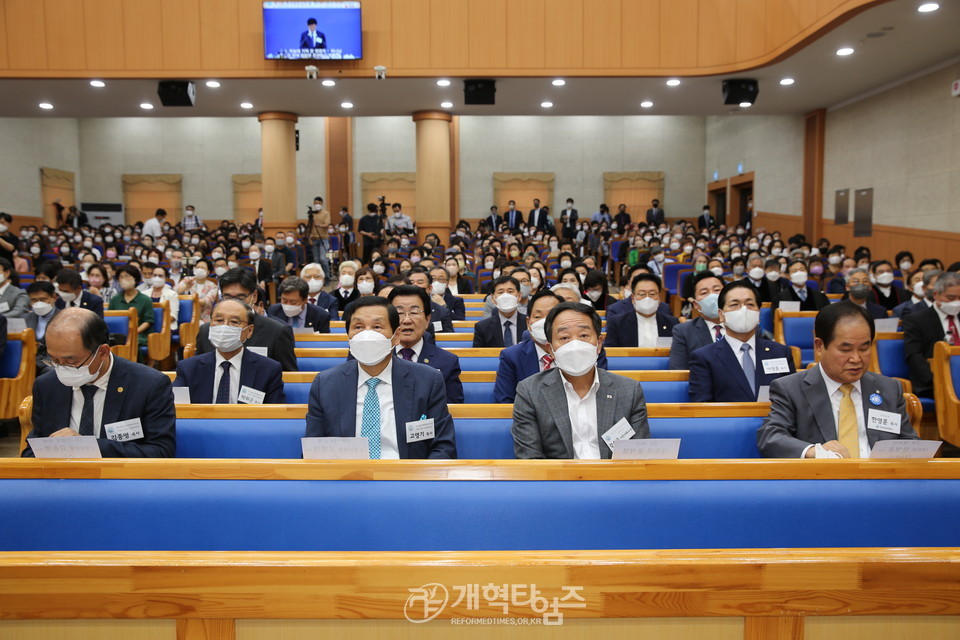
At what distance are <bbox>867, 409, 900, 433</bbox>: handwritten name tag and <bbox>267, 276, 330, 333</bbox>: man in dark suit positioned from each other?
3.63 m

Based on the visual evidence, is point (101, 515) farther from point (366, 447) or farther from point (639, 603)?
point (639, 603)

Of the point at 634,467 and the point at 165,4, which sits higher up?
the point at 165,4

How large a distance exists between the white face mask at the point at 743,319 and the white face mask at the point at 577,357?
1282 mm

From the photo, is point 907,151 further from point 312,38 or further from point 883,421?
point 883,421

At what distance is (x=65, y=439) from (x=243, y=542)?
0.62 m

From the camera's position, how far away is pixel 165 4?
10461mm

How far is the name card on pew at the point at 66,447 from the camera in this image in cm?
202

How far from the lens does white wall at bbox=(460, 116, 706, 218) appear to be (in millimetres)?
20672

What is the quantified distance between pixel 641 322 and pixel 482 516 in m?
3.50

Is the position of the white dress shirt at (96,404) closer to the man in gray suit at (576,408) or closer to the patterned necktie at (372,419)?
the patterned necktie at (372,419)

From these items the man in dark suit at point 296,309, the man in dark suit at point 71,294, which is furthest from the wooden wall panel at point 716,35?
the man in dark suit at point 71,294

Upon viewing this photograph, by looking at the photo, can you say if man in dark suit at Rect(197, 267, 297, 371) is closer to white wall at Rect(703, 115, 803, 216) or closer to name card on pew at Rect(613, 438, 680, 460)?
name card on pew at Rect(613, 438, 680, 460)

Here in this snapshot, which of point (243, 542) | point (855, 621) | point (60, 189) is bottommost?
point (243, 542)

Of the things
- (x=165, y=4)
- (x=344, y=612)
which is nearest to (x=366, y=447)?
(x=344, y=612)
